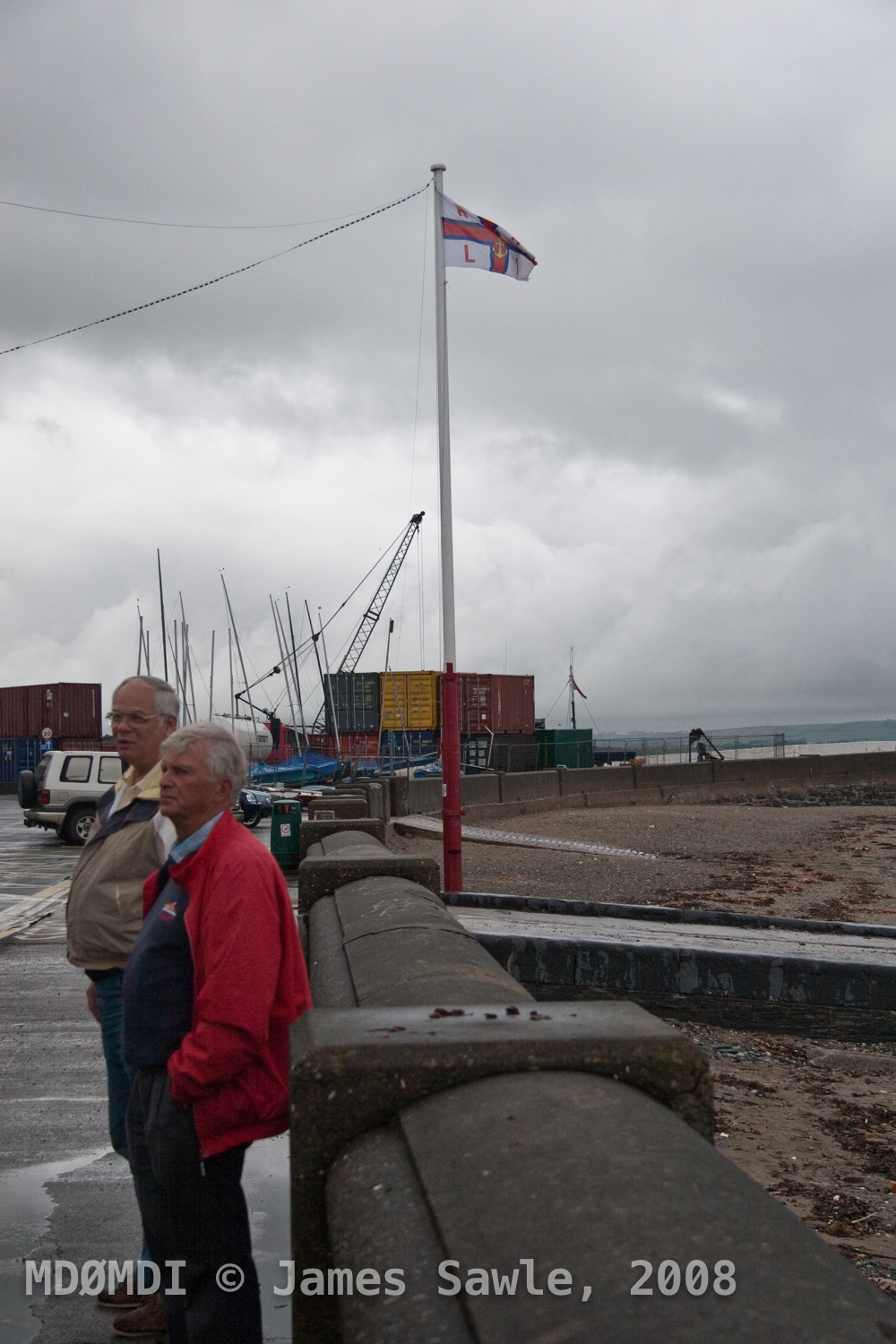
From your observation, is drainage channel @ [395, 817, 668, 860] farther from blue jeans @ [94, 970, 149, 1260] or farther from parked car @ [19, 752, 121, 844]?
blue jeans @ [94, 970, 149, 1260]

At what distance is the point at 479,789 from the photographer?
1114 inches

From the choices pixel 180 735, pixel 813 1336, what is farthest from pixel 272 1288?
pixel 813 1336

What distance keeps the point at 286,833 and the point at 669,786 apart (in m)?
27.0

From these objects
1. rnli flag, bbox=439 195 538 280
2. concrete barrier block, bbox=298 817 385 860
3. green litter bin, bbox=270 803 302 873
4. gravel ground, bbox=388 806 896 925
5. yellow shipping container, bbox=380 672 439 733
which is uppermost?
rnli flag, bbox=439 195 538 280

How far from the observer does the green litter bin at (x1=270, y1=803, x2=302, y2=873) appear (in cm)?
1463

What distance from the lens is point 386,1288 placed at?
1.55 metres

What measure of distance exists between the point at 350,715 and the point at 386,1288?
55.5m

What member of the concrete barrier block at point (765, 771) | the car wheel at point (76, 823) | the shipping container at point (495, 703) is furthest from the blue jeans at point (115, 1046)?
the shipping container at point (495, 703)

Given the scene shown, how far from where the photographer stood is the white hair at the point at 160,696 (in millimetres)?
3600

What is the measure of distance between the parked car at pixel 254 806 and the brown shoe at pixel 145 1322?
21082 millimetres

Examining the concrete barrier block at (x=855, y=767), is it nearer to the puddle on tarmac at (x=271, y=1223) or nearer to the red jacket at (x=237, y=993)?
the puddle on tarmac at (x=271, y=1223)

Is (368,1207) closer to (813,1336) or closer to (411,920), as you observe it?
(813,1336)

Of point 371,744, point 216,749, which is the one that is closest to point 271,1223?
point 216,749

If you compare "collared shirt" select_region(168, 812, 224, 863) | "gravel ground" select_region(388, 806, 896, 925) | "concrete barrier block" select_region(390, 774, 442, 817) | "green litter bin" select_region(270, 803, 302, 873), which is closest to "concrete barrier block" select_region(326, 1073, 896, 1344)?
"collared shirt" select_region(168, 812, 224, 863)
